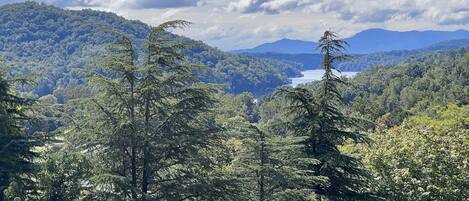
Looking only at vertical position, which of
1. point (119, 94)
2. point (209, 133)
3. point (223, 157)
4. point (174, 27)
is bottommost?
point (223, 157)

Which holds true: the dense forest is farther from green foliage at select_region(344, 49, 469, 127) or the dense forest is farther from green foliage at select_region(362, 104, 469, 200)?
green foliage at select_region(344, 49, 469, 127)

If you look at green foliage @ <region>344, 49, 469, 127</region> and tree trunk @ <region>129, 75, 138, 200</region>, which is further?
green foliage @ <region>344, 49, 469, 127</region>

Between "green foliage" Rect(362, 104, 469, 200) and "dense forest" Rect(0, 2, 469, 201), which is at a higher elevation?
"dense forest" Rect(0, 2, 469, 201)

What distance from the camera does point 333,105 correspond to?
1508 centimetres

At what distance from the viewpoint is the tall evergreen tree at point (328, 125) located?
48.4ft

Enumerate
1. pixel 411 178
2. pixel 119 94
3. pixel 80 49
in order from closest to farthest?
pixel 119 94 → pixel 411 178 → pixel 80 49

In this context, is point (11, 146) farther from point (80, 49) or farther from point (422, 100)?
point (80, 49)

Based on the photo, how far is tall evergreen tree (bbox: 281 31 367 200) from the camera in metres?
14.8

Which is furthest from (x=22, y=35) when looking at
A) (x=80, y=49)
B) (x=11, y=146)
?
(x=11, y=146)

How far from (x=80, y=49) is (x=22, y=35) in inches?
935

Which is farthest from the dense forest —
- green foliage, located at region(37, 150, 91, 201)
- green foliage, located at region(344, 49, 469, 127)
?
green foliage, located at region(344, 49, 469, 127)

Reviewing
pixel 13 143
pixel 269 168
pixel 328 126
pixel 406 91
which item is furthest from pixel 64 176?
pixel 406 91

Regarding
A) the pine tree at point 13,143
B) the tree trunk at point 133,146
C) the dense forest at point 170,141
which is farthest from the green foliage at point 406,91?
the pine tree at point 13,143

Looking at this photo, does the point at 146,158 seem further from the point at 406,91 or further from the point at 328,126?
the point at 406,91
